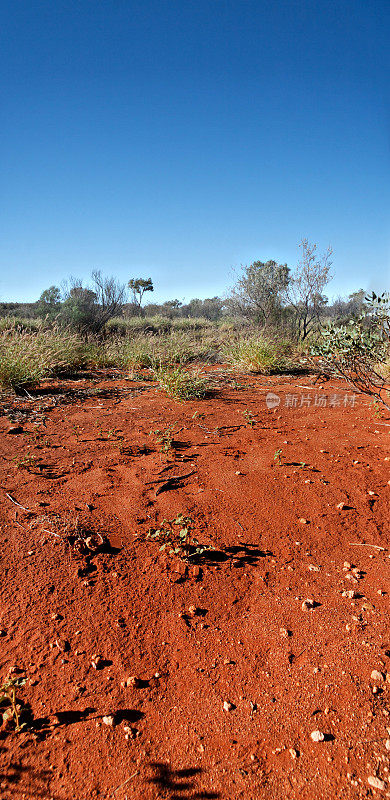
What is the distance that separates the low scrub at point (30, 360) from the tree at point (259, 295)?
27.4ft

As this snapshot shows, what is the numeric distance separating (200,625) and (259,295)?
555 inches

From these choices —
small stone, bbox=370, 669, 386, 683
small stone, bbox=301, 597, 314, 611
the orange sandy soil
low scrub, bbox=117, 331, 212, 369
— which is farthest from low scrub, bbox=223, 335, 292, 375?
small stone, bbox=370, 669, 386, 683

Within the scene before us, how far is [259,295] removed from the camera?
1473cm

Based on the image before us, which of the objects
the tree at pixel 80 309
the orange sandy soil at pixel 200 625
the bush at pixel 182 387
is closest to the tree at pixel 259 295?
the tree at pixel 80 309

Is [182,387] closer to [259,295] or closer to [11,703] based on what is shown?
[11,703]

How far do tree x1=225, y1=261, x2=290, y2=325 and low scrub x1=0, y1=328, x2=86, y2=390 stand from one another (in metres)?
8.34

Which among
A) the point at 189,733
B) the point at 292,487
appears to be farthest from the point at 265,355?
the point at 189,733

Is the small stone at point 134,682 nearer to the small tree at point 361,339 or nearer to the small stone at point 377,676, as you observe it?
the small stone at point 377,676

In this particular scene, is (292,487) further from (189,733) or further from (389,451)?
(189,733)

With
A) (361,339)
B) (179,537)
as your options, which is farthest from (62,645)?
(361,339)

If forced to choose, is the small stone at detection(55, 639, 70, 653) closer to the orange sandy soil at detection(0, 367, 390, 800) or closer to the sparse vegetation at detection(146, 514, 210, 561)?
the orange sandy soil at detection(0, 367, 390, 800)

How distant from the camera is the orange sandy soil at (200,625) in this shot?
1180 mm

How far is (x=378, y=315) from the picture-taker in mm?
3279

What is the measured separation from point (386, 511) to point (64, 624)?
1974mm
